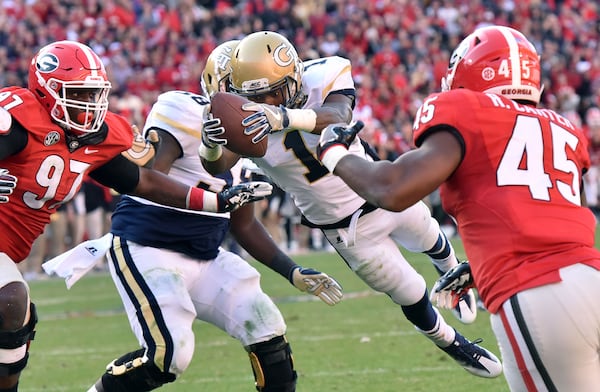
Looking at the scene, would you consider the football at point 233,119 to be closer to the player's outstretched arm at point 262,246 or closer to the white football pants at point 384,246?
the player's outstretched arm at point 262,246

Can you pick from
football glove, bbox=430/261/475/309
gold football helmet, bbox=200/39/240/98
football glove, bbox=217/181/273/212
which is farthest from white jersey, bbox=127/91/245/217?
football glove, bbox=430/261/475/309

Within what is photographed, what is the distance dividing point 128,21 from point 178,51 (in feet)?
3.96

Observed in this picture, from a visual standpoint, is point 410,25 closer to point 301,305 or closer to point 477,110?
point 301,305

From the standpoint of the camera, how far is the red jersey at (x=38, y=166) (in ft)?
14.6

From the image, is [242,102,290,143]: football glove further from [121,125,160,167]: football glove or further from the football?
[121,125,160,167]: football glove

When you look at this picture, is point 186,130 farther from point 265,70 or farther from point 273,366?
point 273,366

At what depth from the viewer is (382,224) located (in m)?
5.30

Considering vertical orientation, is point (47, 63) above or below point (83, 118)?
above

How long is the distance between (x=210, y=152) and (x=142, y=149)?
432 mm

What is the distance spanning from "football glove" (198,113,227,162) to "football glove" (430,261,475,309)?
1.16m

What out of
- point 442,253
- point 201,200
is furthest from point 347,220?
point 201,200

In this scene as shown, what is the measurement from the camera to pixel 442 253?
5.59 metres

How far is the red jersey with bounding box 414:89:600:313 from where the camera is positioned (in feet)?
10.3

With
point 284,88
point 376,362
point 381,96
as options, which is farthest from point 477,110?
point 381,96
